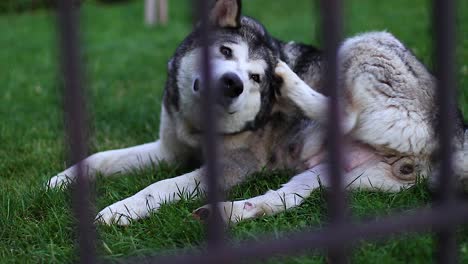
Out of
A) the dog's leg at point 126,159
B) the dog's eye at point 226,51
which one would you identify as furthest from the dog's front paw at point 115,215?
the dog's eye at point 226,51

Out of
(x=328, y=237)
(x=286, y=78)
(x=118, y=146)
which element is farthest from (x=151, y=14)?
(x=328, y=237)

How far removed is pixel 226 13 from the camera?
3.55 metres

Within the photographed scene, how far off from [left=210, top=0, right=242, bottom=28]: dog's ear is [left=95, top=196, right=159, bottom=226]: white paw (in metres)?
1.12

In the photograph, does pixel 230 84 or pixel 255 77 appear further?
pixel 255 77

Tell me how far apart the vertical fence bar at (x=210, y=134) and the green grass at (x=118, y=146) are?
258 millimetres

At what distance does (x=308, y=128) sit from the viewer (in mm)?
3615

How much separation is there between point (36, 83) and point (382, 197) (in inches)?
179

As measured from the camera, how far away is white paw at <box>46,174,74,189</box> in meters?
3.23

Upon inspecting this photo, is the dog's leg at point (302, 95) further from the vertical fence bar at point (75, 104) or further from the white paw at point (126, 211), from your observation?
the vertical fence bar at point (75, 104)

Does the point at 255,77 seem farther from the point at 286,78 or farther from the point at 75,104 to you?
the point at 75,104

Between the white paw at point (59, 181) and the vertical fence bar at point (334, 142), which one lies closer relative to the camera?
the vertical fence bar at point (334, 142)

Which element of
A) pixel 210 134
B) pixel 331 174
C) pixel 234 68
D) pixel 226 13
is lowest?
pixel 331 174

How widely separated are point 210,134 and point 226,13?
2.12 meters

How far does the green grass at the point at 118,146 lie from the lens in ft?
8.55
